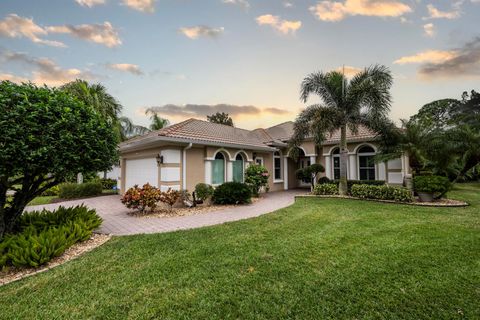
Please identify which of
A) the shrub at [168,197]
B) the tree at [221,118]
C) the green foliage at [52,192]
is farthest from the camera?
the tree at [221,118]

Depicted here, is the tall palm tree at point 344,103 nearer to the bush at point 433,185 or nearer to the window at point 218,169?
the bush at point 433,185

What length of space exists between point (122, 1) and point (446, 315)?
12.6 meters

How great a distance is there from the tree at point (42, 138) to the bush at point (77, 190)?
10936mm

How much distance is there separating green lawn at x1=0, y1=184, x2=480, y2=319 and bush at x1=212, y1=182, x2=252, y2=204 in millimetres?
4759

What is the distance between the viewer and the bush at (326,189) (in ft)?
43.9

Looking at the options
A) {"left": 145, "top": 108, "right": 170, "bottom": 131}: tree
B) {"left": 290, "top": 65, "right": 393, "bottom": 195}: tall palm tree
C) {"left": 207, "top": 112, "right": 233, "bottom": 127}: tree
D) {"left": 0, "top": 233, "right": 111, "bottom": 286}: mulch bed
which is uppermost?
{"left": 207, "top": 112, "right": 233, "bottom": 127}: tree

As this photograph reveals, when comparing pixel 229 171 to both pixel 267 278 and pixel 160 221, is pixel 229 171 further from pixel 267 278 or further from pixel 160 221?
pixel 267 278

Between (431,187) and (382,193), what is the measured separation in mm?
2047

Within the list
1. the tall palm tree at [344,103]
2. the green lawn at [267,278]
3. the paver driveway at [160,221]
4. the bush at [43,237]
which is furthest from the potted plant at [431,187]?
the bush at [43,237]

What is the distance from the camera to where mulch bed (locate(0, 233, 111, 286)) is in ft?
13.2

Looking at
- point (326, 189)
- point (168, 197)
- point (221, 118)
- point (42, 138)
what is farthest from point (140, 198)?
point (221, 118)

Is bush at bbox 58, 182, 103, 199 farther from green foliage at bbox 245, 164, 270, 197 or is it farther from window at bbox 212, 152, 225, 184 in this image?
green foliage at bbox 245, 164, 270, 197

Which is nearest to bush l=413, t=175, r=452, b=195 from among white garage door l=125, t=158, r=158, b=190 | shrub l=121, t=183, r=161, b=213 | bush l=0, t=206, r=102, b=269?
shrub l=121, t=183, r=161, b=213

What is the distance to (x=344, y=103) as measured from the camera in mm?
12508
